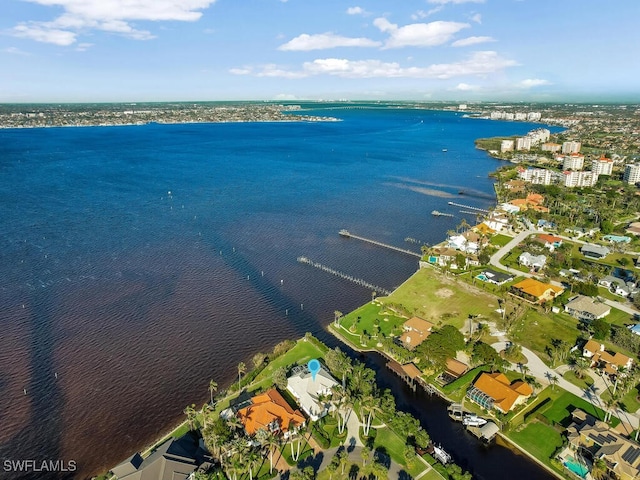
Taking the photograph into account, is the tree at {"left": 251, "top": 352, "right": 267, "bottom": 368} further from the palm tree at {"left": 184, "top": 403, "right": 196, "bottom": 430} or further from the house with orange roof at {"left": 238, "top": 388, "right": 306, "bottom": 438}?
the palm tree at {"left": 184, "top": 403, "right": 196, "bottom": 430}

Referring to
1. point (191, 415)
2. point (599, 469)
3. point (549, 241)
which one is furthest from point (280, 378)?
point (549, 241)

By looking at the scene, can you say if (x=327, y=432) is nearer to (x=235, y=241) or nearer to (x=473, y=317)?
(x=473, y=317)

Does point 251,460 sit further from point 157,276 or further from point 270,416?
point 157,276

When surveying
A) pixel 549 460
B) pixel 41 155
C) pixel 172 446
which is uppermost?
pixel 41 155

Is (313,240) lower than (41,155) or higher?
lower

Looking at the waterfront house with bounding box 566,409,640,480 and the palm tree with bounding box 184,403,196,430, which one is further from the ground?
the palm tree with bounding box 184,403,196,430

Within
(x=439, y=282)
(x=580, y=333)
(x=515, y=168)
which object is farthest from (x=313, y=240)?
(x=515, y=168)

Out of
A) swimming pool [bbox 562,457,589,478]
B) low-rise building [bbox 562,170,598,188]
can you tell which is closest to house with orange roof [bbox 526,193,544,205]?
low-rise building [bbox 562,170,598,188]
